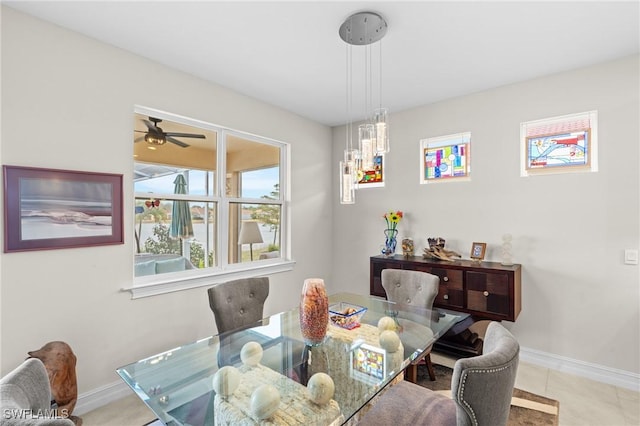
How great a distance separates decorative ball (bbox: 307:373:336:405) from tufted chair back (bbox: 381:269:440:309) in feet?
4.58

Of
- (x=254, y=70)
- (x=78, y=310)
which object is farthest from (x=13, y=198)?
(x=254, y=70)

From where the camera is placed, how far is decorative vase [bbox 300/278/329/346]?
1585 mm

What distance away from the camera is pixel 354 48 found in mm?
2330

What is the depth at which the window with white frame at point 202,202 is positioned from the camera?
2.57 metres

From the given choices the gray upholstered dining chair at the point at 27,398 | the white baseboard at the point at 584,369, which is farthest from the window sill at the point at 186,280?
the white baseboard at the point at 584,369

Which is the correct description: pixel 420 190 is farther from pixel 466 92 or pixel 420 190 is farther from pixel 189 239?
pixel 189 239

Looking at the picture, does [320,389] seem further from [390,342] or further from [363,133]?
[363,133]

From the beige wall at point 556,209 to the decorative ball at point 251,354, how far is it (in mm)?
2477

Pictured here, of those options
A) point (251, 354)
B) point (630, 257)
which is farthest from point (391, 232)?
point (251, 354)

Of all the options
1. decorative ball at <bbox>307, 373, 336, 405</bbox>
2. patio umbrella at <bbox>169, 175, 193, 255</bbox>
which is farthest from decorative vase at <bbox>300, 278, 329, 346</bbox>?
patio umbrella at <bbox>169, 175, 193, 255</bbox>

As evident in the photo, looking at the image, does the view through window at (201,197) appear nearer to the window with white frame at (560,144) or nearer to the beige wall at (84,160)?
the beige wall at (84,160)

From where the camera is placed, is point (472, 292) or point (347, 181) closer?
point (347, 181)

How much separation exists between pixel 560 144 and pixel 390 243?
1.89m

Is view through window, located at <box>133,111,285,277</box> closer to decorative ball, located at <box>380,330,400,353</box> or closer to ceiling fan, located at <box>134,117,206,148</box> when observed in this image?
ceiling fan, located at <box>134,117,206,148</box>
